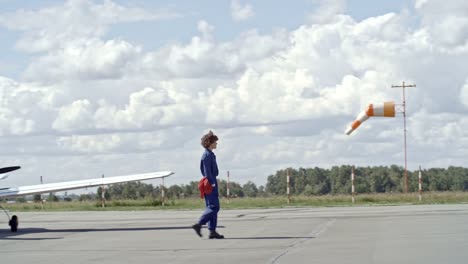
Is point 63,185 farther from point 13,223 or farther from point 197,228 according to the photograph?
point 197,228

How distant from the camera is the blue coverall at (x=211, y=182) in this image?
18.9m

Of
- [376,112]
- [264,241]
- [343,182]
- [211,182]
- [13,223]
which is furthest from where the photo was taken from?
[343,182]

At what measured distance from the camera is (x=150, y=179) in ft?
82.5

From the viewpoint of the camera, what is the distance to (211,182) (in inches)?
747

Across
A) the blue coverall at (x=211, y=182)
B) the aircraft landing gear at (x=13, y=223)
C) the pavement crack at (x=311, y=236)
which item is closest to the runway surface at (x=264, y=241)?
the pavement crack at (x=311, y=236)

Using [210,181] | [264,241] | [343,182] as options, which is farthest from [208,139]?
[343,182]

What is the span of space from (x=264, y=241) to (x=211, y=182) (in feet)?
7.07

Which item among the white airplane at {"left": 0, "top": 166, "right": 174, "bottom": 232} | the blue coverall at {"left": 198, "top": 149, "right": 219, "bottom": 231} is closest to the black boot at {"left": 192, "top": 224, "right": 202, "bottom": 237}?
the blue coverall at {"left": 198, "top": 149, "right": 219, "bottom": 231}

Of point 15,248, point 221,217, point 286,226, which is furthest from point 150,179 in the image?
point 15,248

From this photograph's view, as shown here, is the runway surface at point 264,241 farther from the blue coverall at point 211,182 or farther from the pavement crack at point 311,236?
the blue coverall at point 211,182

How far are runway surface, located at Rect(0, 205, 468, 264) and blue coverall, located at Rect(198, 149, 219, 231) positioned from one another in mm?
502

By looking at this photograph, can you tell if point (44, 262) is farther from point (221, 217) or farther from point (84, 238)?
point (221, 217)

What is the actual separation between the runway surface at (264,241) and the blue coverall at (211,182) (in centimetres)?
50

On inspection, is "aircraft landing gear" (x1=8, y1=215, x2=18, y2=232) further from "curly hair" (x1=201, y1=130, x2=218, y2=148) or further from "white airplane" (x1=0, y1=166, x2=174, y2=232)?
"curly hair" (x1=201, y1=130, x2=218, y2=148)
